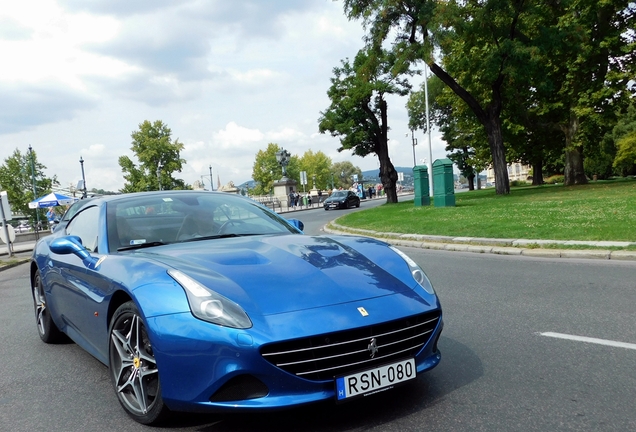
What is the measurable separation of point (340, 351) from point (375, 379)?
0.24 metres

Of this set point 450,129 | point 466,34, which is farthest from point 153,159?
point 466,34

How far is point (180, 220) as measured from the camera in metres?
4.18

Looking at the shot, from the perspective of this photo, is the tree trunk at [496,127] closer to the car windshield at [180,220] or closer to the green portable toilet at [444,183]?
the green portable toilet at [444,183]

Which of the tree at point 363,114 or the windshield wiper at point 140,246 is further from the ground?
the tree at point 363,114

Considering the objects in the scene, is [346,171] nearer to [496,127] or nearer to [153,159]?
[153,159]

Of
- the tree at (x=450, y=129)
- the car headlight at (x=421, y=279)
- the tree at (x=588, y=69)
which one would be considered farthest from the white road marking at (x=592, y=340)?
the tree at (x=450, y=129)

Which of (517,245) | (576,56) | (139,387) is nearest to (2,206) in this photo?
(517,245)

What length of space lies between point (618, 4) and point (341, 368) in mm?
35005

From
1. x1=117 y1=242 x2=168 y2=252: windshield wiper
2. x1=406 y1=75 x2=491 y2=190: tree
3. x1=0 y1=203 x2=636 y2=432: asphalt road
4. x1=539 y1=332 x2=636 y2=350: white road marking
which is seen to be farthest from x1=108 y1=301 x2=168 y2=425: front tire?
x1=406 y1=75 x2=491 y2=190: tree

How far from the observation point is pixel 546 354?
3.90 meters

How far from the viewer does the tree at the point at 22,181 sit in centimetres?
6075

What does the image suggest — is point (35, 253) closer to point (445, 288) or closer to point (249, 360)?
point (249, 360)

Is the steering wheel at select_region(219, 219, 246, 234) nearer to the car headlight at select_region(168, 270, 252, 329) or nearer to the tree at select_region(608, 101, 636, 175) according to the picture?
the car headlight at select_region(168, 270, 252, 329)

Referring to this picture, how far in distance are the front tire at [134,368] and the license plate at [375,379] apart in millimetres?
979
